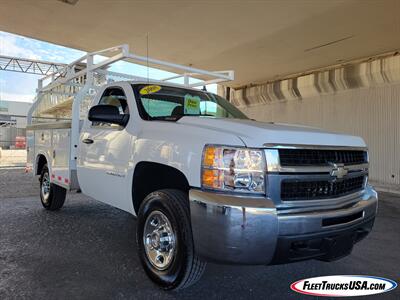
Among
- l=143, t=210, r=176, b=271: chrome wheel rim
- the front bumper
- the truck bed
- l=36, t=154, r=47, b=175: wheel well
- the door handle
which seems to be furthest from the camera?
l=36, t=154, r=47, b=175: wheel well

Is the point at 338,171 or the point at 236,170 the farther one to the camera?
the point at 338,171

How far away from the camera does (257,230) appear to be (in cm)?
239

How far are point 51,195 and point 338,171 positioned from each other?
5.01 meters

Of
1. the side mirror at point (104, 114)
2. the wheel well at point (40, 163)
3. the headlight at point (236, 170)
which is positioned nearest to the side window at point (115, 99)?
the side mirror at point (104, 114)

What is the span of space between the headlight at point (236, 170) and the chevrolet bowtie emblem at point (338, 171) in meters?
0.70

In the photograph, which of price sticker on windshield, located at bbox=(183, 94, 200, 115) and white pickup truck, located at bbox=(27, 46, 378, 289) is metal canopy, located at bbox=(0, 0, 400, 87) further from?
white pickup truck, located at bbox=(27, 46, 378, 289)

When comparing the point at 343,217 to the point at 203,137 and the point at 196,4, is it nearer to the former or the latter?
the point at 203,137

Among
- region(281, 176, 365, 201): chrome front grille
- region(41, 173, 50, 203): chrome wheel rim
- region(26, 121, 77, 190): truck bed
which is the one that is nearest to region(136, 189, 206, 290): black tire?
region(281, 176, 365, 201): chrome front grille

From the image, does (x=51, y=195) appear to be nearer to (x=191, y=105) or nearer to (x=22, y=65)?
(x=191, y=105)

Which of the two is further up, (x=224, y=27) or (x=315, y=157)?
(x=224, y=27)

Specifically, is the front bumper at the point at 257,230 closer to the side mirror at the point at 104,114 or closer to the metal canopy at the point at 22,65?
the side mirror at the point at 104,114

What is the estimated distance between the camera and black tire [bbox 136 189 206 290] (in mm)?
2770

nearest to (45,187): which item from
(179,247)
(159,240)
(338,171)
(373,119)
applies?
(159,240)

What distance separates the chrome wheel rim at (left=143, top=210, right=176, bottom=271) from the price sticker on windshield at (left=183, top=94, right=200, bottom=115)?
1.41 meters
